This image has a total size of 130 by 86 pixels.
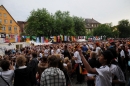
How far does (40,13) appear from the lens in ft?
189

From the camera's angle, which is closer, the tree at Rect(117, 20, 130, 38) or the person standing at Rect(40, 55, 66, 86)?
the person standing at Rect(40, 55, 66, 86)

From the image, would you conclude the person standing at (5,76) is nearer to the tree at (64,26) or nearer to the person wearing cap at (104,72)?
the person wearing cap at (104,72)

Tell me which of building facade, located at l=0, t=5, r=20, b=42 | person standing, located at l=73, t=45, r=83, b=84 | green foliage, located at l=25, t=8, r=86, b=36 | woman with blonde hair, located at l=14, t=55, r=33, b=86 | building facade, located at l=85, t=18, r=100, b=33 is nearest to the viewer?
woman with blonde hair, located at l=14, t=55, r=33, b=86

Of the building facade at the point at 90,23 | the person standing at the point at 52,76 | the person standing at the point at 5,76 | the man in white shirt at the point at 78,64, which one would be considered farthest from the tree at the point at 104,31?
the person standing at the point at 52,76

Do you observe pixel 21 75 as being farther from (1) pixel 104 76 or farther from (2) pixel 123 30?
(2) pixel 123 30

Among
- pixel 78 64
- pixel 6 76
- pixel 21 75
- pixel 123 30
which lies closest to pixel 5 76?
pixel 6 76

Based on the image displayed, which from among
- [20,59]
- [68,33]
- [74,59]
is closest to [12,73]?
[20,59]

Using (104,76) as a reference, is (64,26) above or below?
above

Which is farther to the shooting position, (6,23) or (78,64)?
(6,23)

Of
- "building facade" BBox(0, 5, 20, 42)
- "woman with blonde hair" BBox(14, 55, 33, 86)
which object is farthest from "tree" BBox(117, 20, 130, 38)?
"woman with blonde hair" BBox(14, 55, 33, 86)

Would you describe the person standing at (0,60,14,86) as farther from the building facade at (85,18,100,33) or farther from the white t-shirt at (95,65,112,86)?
the building facade at (85,18,100,33)

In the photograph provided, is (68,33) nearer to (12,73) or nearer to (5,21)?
(5,21)

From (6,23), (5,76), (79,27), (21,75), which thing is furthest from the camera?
(79,27)

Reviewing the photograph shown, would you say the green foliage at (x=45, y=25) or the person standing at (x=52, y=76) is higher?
the green foliage at (x=45, y=25)
